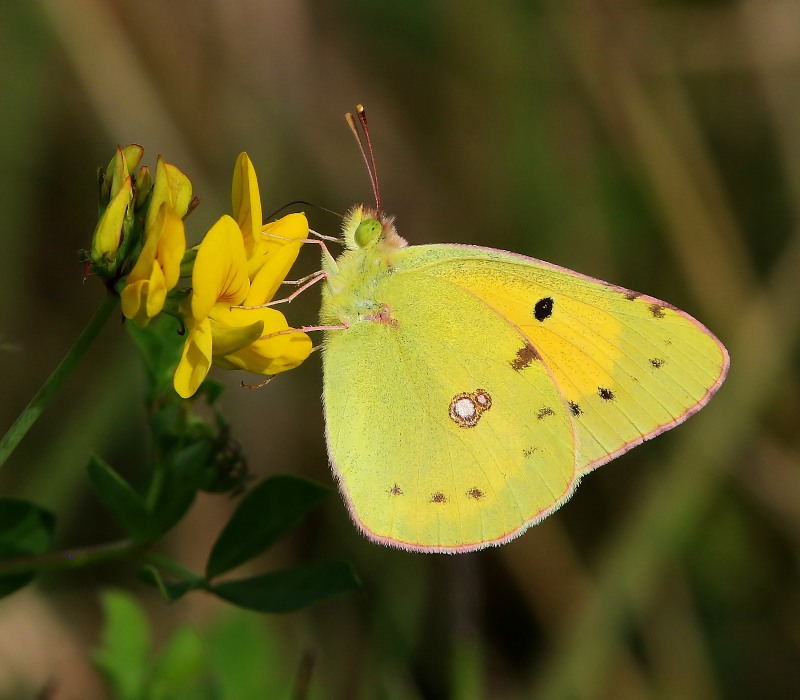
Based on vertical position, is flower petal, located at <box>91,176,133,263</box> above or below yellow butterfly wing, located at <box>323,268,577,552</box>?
above

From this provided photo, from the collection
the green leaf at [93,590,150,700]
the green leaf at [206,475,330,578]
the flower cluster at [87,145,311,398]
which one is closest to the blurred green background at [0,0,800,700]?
the green leaf at [93,590,150,700]

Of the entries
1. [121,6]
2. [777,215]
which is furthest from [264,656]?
[777,215]

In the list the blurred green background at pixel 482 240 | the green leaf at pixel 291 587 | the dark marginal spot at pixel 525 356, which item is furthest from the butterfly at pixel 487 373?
the blurred green background at pixel 482 240

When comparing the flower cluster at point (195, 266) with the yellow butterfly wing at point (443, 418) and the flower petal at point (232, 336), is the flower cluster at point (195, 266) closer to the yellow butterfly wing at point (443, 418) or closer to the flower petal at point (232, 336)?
the flower petal at point (232, 336)

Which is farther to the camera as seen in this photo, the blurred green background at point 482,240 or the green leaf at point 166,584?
the blurred green background at point 482,240

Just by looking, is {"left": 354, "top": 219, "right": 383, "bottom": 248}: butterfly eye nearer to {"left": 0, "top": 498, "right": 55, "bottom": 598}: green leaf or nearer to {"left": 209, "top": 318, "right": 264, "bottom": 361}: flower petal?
{"left": 209, "top": 318, "right": 264, "bottom": 361}: flower petal
